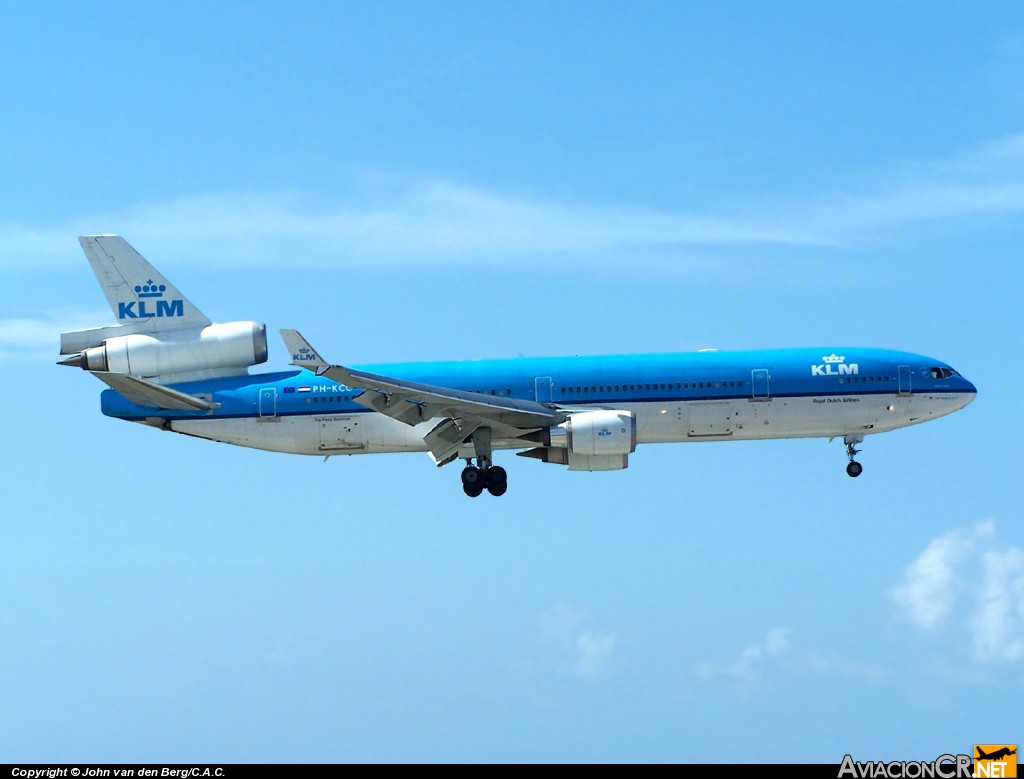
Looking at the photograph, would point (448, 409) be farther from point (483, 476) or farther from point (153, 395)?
point (153, 395)

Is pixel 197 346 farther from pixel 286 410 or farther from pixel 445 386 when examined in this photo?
pixel 445 386

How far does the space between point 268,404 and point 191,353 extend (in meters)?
3.76

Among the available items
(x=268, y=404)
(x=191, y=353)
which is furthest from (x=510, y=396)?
(x=191, y=353)

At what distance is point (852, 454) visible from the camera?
57938 mm

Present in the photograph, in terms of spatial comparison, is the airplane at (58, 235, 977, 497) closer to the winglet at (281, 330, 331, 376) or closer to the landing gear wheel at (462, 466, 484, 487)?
the landing gear wheel at (462, 466, 484, 487)

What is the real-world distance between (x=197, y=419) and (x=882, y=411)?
2571 centimetres

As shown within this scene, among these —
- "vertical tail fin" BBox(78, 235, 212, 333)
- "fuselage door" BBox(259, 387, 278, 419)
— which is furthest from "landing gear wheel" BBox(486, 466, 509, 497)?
"vertical tail fin" BBox(78, 235, 212, 333)

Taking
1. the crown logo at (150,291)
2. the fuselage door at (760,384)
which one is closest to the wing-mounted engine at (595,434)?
the fuselage door at (760,384)

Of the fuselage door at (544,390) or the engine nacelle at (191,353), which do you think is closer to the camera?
the fuselage door at (544,390)

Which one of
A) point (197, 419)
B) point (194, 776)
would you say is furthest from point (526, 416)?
point (194, 776)

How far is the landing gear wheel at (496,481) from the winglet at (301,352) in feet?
31.7

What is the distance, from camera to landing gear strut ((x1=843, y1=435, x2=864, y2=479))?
189 ft

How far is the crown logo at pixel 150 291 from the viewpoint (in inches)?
2339

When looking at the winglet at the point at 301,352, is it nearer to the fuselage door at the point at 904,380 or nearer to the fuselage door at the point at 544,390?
the fuselage door at the point at 544,390
